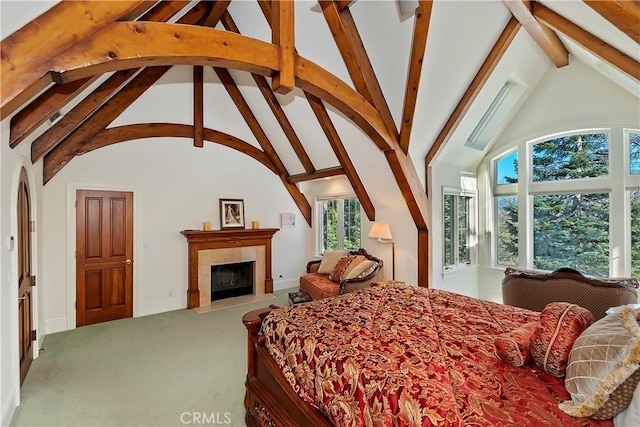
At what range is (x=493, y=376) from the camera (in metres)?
1.51

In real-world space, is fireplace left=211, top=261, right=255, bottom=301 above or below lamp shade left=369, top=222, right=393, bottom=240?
below

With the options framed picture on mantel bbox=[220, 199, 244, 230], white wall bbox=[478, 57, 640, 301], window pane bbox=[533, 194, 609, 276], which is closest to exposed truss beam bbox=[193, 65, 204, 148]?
framed picture on mantel bbox=[220, 199, 244, 230]

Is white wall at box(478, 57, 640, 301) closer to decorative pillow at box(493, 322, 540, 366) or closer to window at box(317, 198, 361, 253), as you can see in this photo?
window at box(317, 198, 361, 253)

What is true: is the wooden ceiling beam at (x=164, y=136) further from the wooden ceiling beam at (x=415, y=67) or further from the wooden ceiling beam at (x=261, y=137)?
the wooden ceiling beam at (x=415, y=67)

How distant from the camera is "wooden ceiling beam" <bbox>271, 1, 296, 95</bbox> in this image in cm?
253

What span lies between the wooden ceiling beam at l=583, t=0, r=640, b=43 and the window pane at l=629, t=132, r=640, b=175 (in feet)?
11.5

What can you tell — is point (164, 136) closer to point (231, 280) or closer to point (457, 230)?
point (231, 280)

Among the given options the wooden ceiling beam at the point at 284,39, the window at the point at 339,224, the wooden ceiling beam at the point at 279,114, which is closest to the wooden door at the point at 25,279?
the wooden ceiling beam at the point at 284,39

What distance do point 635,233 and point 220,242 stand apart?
6.39 m

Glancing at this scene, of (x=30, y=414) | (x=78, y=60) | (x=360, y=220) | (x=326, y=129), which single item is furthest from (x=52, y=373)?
(x=360, y=220)

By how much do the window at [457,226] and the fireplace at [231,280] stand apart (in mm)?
3759

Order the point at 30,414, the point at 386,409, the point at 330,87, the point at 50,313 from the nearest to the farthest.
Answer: the point at 386,409, the point at 30,414, the point at 330,87, the point at 50,313

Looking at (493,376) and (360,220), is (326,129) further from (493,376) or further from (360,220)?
(493,376)

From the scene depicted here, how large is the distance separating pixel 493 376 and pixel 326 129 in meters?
3.89
